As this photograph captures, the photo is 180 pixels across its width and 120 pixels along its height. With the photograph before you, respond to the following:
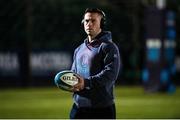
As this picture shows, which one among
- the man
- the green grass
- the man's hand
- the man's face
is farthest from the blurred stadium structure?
the man's hand

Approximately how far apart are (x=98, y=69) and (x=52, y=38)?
2124 centimetres

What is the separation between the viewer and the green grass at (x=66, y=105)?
15008 mm

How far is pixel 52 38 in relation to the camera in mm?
27219

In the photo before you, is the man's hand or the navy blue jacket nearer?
the man's hand

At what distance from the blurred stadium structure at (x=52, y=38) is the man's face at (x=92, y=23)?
19119mm

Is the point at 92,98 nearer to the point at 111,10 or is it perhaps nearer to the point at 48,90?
the point at 48,90

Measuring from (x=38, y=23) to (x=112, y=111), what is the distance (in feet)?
72.7

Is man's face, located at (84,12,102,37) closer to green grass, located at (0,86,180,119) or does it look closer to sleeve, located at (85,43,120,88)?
sleeve, located at (85,43,120,88)

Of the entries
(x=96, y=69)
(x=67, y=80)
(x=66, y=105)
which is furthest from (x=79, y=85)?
(x=66, y=105)

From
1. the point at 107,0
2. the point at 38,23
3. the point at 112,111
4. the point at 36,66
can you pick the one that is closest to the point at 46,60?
the point at 36,66

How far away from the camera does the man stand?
237 inches

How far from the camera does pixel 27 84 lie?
86.5 feet

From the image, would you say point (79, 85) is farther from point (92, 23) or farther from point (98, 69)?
point (92, 23)

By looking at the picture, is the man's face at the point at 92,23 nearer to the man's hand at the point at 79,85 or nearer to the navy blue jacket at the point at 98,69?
the navy blue jacket at the point at 98,69
